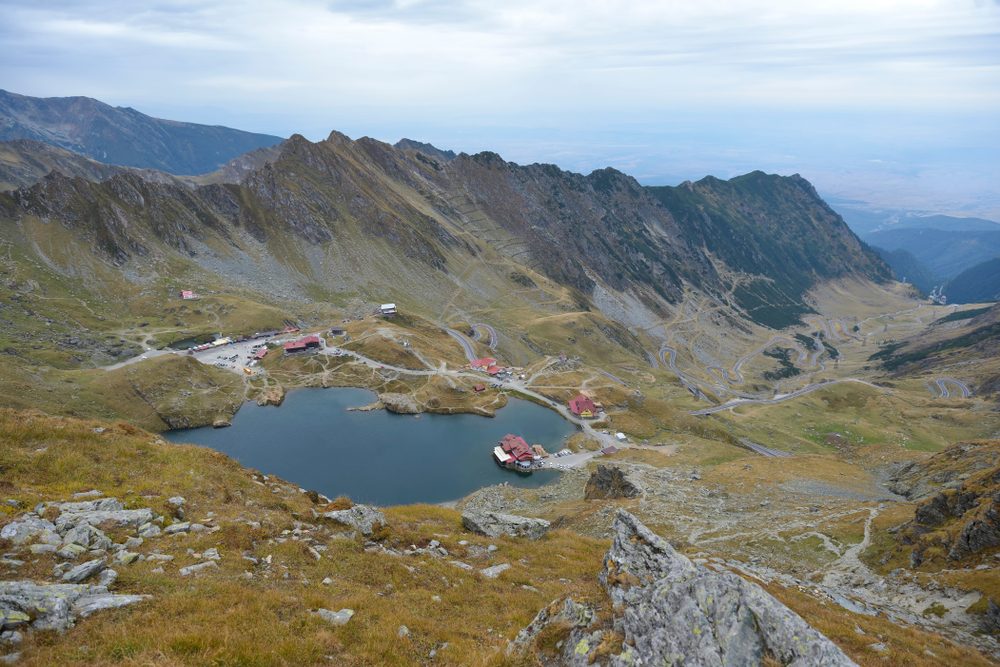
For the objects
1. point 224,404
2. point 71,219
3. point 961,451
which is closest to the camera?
point 961,451

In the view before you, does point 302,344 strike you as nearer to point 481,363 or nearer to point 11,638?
point 481,363

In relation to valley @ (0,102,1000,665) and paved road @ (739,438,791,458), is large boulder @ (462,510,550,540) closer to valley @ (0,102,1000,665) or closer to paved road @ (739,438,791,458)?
valley @ (0,102,1000,665)

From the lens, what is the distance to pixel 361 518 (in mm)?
29203

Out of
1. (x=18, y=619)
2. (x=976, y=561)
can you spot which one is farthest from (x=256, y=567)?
(x=976, y=561)

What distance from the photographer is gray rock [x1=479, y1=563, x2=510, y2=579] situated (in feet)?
85.1

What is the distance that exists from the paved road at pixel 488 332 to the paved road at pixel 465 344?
7216 mm

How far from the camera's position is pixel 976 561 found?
39.2m

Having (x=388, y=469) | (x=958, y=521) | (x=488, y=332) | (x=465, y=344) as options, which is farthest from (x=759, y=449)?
(x=488, y=332)

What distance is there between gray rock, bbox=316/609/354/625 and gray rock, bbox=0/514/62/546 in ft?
36.9

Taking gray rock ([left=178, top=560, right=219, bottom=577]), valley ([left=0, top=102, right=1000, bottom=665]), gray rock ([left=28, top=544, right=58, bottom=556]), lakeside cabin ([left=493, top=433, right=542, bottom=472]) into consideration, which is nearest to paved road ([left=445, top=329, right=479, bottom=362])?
valley ([left=0, top=102, right=1000, bottom=665])

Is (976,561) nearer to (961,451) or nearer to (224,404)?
(961,451)

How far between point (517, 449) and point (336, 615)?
84621 mm

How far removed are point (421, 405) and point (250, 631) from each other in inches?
4108

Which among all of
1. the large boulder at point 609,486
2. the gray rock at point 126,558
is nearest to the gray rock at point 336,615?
the gray rock at point 126,558
